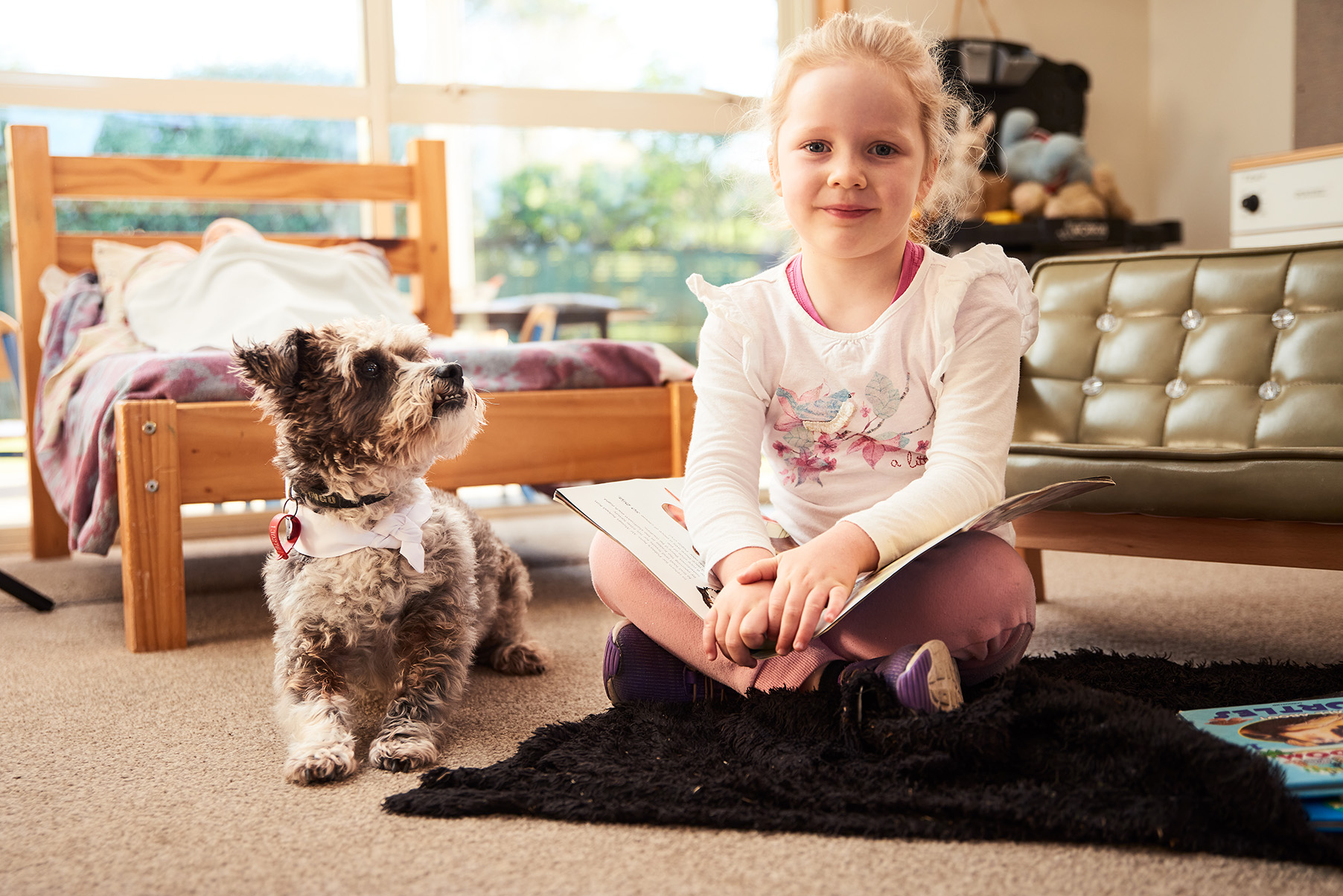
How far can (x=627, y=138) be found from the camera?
3.28 metres

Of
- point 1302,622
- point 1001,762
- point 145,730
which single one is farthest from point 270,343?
point 1302,622

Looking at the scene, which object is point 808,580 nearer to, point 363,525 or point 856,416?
point 856,416

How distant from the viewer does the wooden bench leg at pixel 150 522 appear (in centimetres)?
160

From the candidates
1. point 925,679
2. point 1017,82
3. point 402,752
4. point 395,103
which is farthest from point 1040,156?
point 402,752

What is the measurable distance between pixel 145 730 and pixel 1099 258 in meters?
1.75

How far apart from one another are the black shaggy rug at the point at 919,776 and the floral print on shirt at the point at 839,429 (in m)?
0.26

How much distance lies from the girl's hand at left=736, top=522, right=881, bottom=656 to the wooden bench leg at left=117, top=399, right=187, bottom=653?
3.55 ft

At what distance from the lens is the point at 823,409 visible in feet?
3.78

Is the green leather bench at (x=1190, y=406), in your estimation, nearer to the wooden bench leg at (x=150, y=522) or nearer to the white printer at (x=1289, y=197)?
the white printer at (x=1289, y=197)

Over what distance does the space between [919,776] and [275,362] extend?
2.70ft

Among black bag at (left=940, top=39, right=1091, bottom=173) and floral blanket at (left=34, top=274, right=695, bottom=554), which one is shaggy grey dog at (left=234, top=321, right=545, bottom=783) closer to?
floral blanket at (left=34, top=274, right=695, bottom=554)

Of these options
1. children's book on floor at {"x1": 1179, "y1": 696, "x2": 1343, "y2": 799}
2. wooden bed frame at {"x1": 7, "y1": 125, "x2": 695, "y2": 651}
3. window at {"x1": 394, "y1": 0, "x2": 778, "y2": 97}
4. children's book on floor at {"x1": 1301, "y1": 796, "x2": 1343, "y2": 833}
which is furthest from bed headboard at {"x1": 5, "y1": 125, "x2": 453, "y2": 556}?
children's book on floor at {"x1": 1301, "y1": 796, "x2": 1343, "y2": 833}

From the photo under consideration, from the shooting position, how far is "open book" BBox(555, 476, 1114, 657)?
92 cm

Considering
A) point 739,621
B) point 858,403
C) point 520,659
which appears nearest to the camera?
point 739,621
